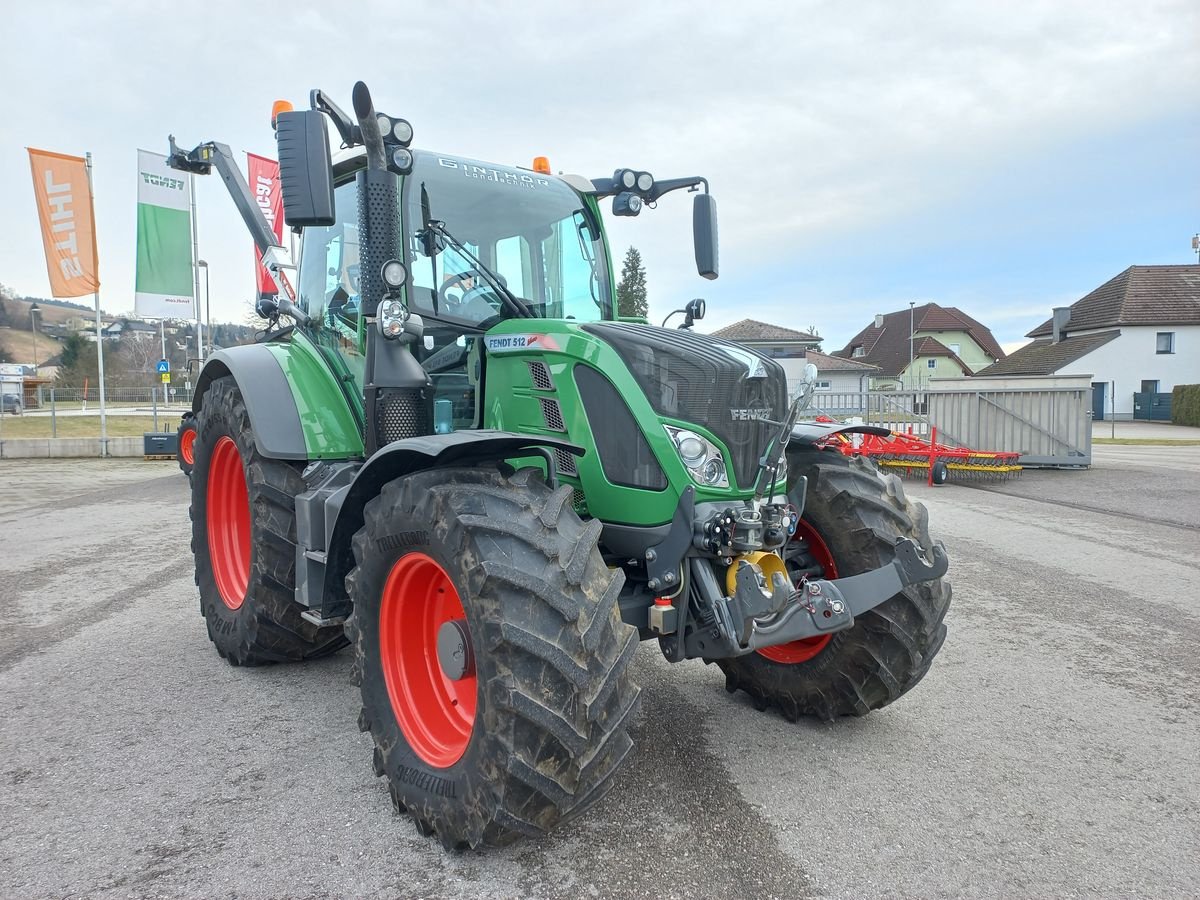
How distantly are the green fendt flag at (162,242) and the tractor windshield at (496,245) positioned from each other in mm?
14348

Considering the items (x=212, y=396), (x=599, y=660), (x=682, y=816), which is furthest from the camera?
(x=212, y=396)

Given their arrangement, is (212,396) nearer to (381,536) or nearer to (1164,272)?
(381,536)

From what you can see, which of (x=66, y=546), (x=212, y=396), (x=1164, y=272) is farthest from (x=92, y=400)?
(x=1164, y=272)

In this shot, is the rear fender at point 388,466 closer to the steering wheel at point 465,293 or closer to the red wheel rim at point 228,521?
the steering wheel at point 465,293

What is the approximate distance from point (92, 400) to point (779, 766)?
45.2 metres

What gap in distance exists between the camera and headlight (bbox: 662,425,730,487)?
289 centimetres

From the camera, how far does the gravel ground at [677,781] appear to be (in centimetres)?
248

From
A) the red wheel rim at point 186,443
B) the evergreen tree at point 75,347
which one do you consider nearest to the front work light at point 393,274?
the red wheel rim at point 186,443

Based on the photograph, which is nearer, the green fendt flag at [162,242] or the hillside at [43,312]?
the green fendt flag at [162,242]

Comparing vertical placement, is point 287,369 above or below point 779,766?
above

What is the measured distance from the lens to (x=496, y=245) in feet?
12.7

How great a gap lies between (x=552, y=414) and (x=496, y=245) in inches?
43.9

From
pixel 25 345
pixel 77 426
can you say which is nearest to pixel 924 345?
pixel 77 426

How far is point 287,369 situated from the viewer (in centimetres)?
428
